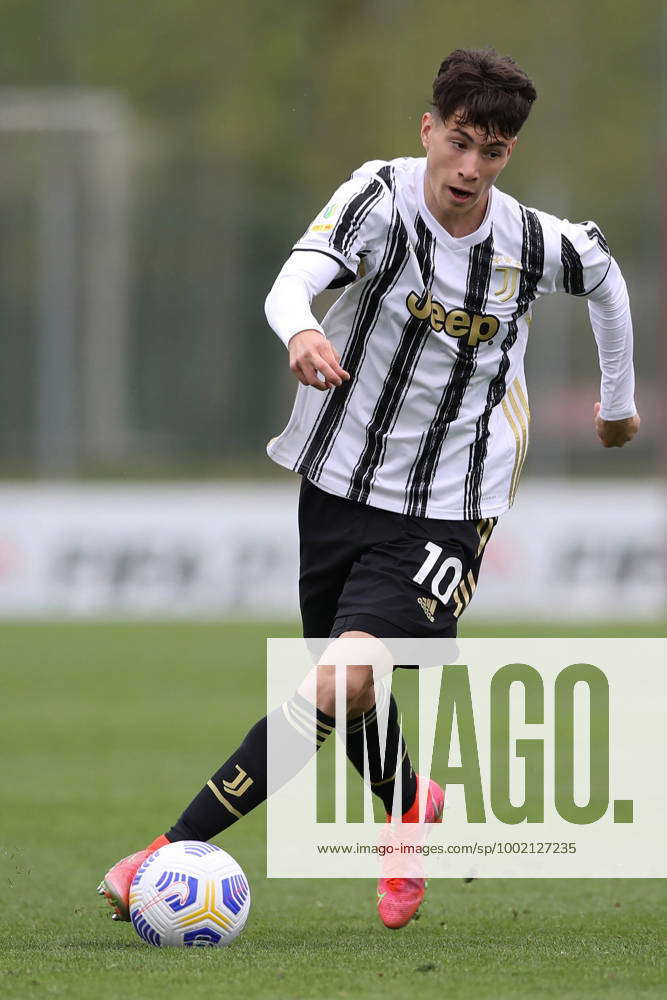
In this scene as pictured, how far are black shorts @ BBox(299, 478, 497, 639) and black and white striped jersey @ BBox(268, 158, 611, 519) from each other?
6 centimetres

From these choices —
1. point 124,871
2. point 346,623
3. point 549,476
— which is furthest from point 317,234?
point 549,476

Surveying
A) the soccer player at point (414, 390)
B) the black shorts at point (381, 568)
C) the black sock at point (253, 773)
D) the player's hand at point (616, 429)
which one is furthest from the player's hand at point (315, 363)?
the player's hand at point (616, 429)

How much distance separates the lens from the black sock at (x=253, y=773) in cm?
409

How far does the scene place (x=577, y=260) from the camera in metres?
4.29

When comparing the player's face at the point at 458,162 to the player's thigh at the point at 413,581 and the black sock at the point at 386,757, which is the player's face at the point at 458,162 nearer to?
the player's thigh at the point at 413,581

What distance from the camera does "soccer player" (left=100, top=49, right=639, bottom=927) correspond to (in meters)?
4.00

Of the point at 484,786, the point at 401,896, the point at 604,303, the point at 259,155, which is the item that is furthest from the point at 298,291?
the point at 259,155

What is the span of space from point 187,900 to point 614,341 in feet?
6.19

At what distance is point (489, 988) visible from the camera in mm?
3473

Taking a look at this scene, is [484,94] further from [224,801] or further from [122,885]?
[122,885]

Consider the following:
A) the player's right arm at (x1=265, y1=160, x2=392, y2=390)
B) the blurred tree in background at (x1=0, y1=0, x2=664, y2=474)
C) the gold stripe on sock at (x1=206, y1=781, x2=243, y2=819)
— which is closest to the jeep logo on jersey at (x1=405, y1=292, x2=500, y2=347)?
the player's right arm at (x1=265, y1=160, x2=392, y2=390)

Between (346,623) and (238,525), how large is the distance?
448 inches

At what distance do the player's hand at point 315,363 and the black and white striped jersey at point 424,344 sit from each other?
445 millimetres

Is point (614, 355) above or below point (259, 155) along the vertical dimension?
below
